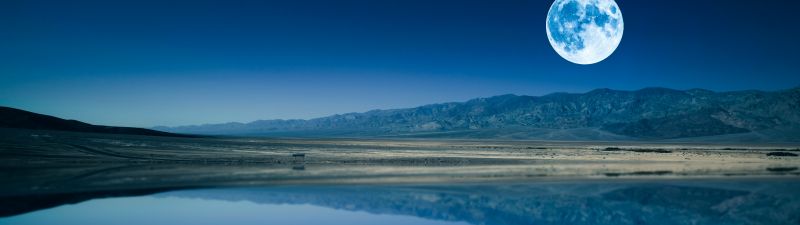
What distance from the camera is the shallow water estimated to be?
13.6 m

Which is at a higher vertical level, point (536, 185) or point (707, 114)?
point (707, 114)

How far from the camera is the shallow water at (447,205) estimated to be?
1362 cm

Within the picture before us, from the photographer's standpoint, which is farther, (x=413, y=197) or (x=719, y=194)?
(x=719, y=194)

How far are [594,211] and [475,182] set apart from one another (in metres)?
7.72

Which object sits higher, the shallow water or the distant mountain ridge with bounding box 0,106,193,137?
the distant mountain ridge with bounding box 0,106,193,137

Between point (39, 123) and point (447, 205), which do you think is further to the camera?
point (39, 123)

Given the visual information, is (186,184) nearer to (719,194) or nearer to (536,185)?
(536,185)

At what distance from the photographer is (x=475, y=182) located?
22203mm

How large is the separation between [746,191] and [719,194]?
1.64 m

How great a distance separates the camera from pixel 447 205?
16.0m

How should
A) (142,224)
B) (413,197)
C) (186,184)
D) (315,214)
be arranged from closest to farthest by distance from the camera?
(142,224) < (315,214) < (413,197) < (186,184)

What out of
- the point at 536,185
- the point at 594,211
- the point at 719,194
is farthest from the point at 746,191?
the point at 594,211

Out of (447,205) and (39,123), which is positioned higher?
(39,123)

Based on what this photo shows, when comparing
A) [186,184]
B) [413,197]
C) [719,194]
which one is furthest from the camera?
[186,184]
